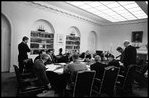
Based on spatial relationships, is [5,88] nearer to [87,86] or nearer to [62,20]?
[87,86]

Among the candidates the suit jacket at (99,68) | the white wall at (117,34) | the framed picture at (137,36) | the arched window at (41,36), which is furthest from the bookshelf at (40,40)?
the framed picture at (137,36)

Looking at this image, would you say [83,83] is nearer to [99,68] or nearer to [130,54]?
[99,68]

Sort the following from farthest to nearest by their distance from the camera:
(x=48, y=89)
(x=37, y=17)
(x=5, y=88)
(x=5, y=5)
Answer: (x=37, y=17)
(x=5, y=5)
(x=5, y=88)
(x=48, y=89)

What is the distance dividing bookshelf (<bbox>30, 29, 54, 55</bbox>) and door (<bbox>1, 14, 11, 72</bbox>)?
1.11 metres

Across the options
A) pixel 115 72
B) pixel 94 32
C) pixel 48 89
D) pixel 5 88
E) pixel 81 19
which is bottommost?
pixel 5 88

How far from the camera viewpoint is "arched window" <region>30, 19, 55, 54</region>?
638cm

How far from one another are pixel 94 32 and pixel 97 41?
2.60ft

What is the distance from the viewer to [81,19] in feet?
27.7

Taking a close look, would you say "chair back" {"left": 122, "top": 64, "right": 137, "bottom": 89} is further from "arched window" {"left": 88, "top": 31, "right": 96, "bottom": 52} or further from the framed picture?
"arched window" {"left": 88, "top": 31, "right": 96, "bottom": 52}

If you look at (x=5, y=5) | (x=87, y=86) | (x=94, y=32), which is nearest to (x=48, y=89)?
(x=87, y=86)

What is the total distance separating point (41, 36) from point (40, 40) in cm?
22

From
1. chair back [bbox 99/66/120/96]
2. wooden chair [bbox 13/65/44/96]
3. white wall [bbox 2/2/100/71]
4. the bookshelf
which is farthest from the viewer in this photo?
the bookshelf

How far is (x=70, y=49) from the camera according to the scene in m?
8.30

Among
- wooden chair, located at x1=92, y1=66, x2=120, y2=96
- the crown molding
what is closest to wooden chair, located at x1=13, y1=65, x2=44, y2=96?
wooden chair, located at x1=92, y1=66, x2=120, y2=96
